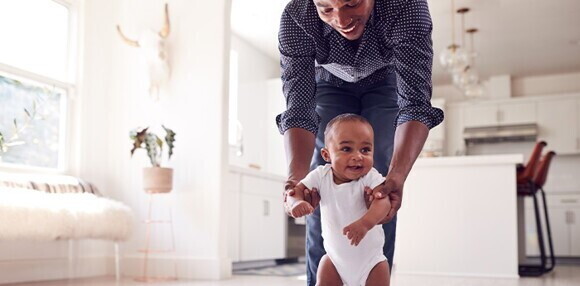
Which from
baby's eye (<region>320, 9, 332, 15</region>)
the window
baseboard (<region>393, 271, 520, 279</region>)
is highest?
the window

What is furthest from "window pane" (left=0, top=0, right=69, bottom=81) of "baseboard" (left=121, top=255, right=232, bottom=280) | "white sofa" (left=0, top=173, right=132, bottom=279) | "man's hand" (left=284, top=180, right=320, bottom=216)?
"man's hand" (left=284, top=180, right=320, bottom=216)

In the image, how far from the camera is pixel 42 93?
15.1ft

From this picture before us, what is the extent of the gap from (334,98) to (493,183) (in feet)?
12.3

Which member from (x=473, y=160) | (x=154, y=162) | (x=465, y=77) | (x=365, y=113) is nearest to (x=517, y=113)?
(x=465, y=77)

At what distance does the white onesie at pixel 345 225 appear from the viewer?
134 centimetres

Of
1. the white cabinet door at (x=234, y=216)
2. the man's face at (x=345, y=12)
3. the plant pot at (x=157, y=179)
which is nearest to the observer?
the man's face at (x=345, y=12)

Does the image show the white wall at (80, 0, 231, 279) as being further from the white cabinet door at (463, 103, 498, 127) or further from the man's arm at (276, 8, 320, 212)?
the white cabinet door at (463, 103, 498, 127)

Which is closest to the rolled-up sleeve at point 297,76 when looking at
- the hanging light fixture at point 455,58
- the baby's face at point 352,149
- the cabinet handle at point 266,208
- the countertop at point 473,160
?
the baby's face at point 352,149

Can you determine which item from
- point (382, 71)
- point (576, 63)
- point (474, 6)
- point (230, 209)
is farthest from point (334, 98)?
point (576, 63)

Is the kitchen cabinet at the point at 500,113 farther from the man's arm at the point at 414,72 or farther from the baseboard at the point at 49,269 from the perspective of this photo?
the man's arm at the point at 414,72

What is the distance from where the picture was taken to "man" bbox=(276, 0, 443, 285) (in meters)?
1.29

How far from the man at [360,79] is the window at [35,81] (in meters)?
3.06

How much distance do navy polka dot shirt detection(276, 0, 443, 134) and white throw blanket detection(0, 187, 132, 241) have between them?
2.53 metres

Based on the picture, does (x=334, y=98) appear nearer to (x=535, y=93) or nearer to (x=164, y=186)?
(x=164, y=186)
